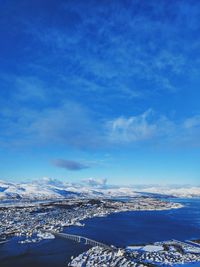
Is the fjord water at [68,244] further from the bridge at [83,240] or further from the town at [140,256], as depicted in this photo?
the town at [140,256]

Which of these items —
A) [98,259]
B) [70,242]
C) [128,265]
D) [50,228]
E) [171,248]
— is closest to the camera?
[128,265]

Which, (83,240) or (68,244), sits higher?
(83,240)

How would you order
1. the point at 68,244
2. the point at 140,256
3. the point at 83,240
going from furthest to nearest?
the point at 83,240
the point at 68,244
the point at 140,256

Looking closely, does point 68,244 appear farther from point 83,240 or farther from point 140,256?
point 140,256

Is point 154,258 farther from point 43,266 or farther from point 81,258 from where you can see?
point 43,266

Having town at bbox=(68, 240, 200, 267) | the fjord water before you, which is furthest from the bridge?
town at bbox=(68, 240, 200, 267)

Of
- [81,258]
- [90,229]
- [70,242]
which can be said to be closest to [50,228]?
[90,229]

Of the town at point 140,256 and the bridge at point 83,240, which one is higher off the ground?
the bridge at point 83,240

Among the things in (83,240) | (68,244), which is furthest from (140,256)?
(83,240)

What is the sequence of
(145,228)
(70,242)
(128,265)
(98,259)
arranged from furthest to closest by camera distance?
(145,228), (70,242), (98,259), (128,265)

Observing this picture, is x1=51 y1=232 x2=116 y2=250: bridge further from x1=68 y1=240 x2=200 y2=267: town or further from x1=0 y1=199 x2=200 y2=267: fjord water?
x1=68 y1=240 x2=200 y2=267: town

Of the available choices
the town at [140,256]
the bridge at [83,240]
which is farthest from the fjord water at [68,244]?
the town at [140,256]
